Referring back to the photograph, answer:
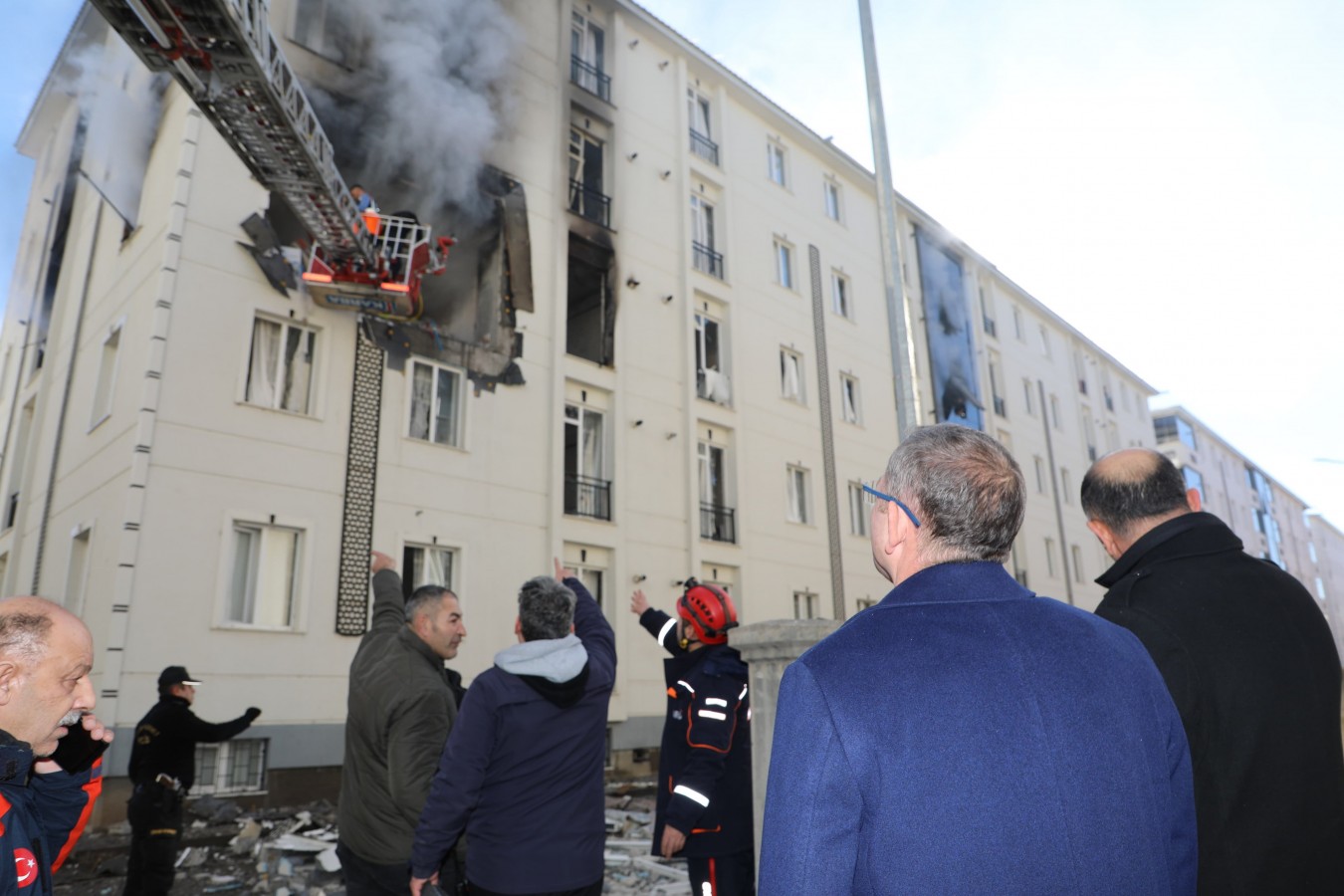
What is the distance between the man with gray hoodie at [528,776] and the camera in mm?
3586

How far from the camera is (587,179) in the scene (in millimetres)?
19312

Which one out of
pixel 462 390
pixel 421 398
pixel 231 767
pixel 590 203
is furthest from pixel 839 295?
pixel 231 767

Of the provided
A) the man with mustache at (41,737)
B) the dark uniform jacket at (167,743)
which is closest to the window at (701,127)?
the dark uniform jacket at (167,743)

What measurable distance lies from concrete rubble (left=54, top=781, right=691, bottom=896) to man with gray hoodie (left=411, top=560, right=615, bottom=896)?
14.0 feet

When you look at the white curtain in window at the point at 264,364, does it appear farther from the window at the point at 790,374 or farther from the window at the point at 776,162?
the window at the point at 776,162

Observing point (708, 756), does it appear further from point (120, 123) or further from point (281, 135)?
point (120, 123)

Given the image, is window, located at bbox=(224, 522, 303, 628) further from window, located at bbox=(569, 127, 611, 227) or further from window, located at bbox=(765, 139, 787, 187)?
window, located at bbox=(765, 139, 787, 187)

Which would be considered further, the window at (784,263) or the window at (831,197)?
the window at (831,197)

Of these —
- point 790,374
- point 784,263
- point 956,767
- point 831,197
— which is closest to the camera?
point 956,767

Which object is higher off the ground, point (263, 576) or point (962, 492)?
point (263, 576)

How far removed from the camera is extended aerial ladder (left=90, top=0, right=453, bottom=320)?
9891mm

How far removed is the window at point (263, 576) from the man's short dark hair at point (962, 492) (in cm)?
1243

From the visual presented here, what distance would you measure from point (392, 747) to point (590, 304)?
15.9m

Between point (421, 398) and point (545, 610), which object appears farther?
point (421, 398)
